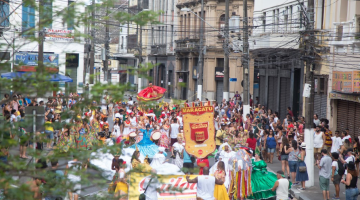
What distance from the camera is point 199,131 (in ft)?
54.3

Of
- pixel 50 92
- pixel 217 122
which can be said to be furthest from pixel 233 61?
pixel 50 92

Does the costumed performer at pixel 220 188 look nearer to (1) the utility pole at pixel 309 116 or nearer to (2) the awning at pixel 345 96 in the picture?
(1) the utility pole at pixel 309 116

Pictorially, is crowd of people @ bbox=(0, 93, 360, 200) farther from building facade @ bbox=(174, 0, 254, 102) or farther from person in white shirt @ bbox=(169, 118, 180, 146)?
building facade @ bbox=(174, 0, 254, 102)

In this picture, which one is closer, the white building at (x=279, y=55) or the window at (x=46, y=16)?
the window at (x=46, y=16)

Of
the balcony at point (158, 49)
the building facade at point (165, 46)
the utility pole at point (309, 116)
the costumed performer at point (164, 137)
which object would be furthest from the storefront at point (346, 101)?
the balcony at point (158, 49)

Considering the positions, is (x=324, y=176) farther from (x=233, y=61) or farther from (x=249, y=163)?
(x=233, y=61)

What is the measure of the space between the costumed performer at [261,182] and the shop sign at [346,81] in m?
8.21

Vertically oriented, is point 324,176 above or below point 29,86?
below

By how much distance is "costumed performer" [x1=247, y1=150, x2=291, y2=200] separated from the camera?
46.4 ft

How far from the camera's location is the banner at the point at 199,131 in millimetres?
16250

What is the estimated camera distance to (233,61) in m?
47.3

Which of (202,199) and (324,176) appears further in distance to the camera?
(324,176)

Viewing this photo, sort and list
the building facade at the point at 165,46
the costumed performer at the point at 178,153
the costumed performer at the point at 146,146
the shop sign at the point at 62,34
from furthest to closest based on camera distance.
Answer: the building facade at the point at 165,46 < the costumed performer at the point at 146,146 < the costumed performer at the point at 178,153 < the shop sign at the point at 62,34

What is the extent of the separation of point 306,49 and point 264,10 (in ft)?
66.3
